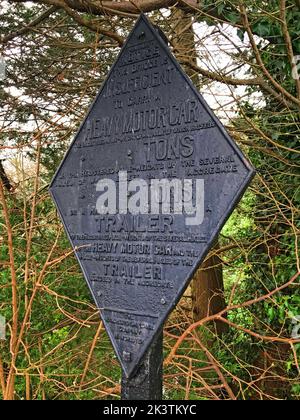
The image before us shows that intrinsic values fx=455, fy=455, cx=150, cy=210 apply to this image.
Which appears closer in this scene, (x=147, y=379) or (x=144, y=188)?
(x=147, y=379)

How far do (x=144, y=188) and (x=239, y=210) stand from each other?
337 cm

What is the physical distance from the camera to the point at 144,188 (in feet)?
7.80

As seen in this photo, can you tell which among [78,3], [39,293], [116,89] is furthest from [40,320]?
[78,3]

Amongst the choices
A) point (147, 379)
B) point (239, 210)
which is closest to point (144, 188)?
point (147, 379)

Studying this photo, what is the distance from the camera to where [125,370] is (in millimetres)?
2275

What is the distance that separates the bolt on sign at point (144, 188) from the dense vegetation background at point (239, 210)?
3.00 feet

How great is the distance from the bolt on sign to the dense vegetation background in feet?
3.00

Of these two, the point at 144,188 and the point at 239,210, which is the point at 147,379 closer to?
the point at 144,188

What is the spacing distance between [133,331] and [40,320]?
9.43 feet

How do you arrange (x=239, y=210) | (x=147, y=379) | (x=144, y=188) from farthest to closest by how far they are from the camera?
(x=239, y=210), (x=144, y=188), (x=147, y=379)

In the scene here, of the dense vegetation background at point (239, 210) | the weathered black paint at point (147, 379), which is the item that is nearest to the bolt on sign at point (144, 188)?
the weathered black paint at point (147, 379)

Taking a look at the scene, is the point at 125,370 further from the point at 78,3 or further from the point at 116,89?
the point at 78,3

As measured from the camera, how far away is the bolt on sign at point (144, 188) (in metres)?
2.14

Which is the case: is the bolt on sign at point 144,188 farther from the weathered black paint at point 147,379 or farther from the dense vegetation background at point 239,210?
the dense vegetation background at point 239,210
